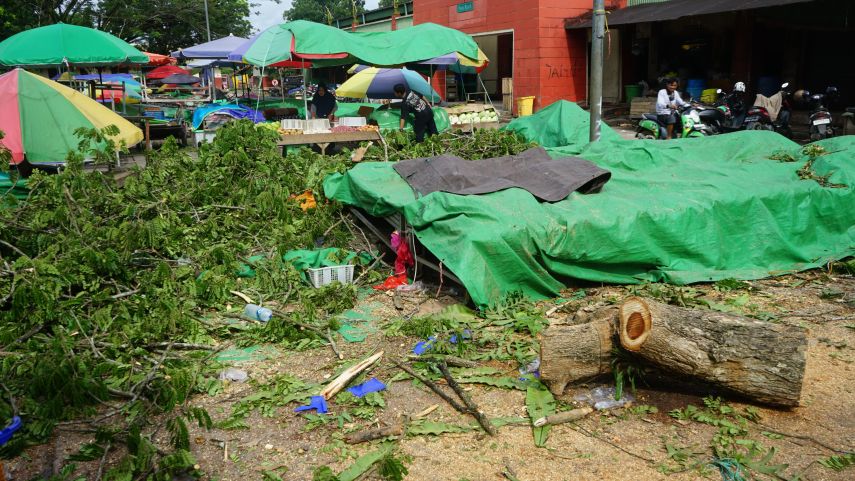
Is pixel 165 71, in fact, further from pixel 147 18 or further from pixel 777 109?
pixel 777 109

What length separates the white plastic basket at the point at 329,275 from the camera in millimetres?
6531

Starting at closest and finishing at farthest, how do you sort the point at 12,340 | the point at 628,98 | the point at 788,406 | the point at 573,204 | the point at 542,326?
the point at 788,406, the point at 12,340, the point at 542,326, the point at 573,204, the point at 628,98

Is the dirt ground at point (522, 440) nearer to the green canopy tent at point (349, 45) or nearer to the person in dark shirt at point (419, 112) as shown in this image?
the person in dark shirt at point (419, 112)

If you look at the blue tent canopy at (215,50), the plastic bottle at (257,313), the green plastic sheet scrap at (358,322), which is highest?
the blue tent canopy at (215,50)

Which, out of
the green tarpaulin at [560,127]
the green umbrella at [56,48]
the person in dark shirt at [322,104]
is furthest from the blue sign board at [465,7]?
the green umbrella at [56,48]

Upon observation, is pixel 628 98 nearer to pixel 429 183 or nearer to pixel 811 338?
pixel 429 183

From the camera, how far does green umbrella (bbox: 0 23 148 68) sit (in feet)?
42.7

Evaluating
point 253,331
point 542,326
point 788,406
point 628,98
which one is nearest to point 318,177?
point 253,331

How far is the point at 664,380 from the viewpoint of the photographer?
4516 millimetres

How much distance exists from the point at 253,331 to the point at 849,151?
23.4 feet

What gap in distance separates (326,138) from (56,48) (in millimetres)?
5812

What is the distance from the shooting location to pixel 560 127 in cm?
1205

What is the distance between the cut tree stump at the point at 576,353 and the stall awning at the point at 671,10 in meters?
11.2

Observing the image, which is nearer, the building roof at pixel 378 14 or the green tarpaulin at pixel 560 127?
the green tarpaulin at pixel 560 127
